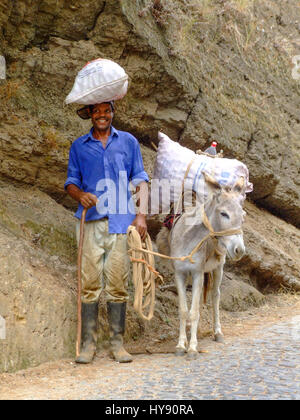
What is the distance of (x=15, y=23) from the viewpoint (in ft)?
22.3

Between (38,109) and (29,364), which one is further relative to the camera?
(38,109)

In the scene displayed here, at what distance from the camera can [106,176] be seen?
5602 mm

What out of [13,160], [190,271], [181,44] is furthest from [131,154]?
[181,44]

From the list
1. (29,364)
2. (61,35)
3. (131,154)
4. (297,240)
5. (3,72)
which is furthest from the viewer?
(297,240)

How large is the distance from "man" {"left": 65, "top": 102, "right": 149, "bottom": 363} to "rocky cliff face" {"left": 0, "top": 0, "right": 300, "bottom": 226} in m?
1.64

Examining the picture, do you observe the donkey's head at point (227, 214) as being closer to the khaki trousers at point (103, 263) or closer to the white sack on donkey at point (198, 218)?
the white sack on donkey at point (198, 218)

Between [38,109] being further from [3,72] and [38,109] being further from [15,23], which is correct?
[15,23]

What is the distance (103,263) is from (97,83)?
77.1 inches

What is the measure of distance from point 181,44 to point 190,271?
14.4ft

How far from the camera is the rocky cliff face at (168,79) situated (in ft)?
22.9

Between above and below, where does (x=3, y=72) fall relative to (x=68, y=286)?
above

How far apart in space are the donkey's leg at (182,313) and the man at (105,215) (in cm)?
63

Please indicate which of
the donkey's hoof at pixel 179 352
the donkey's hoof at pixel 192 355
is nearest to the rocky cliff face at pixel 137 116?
the donkey's hoof at pixel 179 352

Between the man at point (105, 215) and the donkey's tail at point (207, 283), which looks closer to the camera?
the man at point (105, 215)
